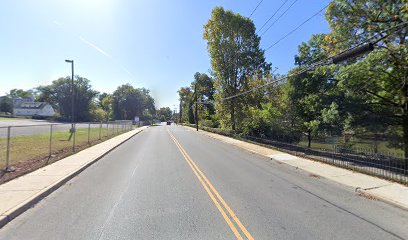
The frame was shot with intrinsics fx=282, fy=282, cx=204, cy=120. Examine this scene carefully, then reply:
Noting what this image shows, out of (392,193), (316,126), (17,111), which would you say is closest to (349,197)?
(392,193)

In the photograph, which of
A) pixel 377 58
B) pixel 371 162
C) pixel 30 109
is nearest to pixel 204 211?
pixel 371 162

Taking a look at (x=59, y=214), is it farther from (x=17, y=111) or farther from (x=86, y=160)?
(x=17, y=111)

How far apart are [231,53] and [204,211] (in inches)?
1282

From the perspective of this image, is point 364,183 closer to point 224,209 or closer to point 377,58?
point 224,209

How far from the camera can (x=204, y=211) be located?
627 centimetres

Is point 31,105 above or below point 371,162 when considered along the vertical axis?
above

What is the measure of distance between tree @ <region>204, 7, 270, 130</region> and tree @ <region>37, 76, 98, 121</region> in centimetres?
7223

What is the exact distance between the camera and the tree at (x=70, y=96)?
314 ft

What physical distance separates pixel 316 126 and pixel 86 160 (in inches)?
702

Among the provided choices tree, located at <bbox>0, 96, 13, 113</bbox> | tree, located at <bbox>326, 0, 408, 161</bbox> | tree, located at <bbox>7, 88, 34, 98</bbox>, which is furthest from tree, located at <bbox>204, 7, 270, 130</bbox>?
tree, located at <bbox>7, 88, 34, 98</bbox>

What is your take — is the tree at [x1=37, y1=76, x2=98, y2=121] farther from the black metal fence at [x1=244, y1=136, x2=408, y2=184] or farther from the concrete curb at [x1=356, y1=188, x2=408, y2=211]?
the concrete curb at [x1=356, y1=188, x2=408, y2=211]

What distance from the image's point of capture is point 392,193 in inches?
321

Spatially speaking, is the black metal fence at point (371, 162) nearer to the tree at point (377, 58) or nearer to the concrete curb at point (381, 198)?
the concrete curb at point (381, 198)

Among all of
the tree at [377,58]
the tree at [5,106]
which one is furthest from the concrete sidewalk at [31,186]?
the tree at [5,106]
